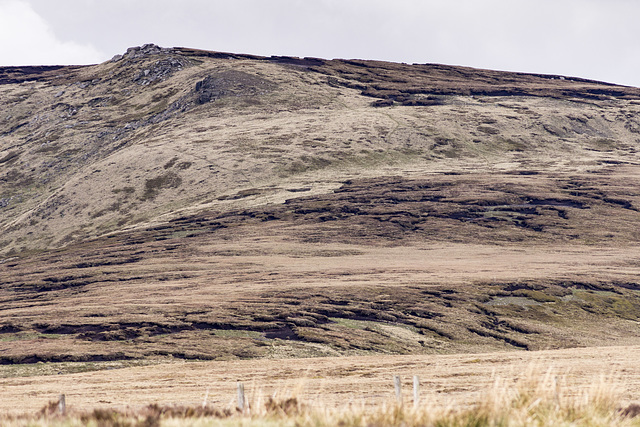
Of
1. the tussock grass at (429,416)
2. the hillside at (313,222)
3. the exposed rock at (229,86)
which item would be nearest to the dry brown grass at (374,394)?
the tussock grass at (429,416)

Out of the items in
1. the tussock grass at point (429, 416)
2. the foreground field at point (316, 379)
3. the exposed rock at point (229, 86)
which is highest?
the exposed rock at point (229, 86)

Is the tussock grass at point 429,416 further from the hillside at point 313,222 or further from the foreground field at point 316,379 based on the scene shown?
the hillside at point 313,222

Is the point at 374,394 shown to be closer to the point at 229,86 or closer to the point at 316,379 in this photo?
the point at 316,379

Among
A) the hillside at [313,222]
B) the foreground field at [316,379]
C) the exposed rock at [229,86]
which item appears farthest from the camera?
the exposed rock at [229,86]

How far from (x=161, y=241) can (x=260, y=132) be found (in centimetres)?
6394

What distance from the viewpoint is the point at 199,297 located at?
64.3m

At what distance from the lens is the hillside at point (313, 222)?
55.0 meters

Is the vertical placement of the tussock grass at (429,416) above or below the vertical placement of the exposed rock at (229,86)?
below

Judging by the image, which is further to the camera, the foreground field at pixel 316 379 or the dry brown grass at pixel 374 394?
the foreground field at pixel 316 379

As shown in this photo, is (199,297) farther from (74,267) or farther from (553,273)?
(553,273)

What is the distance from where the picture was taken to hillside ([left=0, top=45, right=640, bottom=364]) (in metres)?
55.0

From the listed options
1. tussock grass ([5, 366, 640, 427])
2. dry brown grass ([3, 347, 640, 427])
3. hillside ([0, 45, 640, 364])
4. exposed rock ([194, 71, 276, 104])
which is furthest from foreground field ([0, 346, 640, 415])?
exposed rock ([194, 71, 276, 104])

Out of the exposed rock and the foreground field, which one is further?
the exposed rock

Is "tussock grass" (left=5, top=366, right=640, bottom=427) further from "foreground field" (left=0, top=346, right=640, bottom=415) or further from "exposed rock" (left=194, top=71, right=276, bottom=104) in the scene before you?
"exposed rock" (left=194, top=71, right=276, bottom=104)
